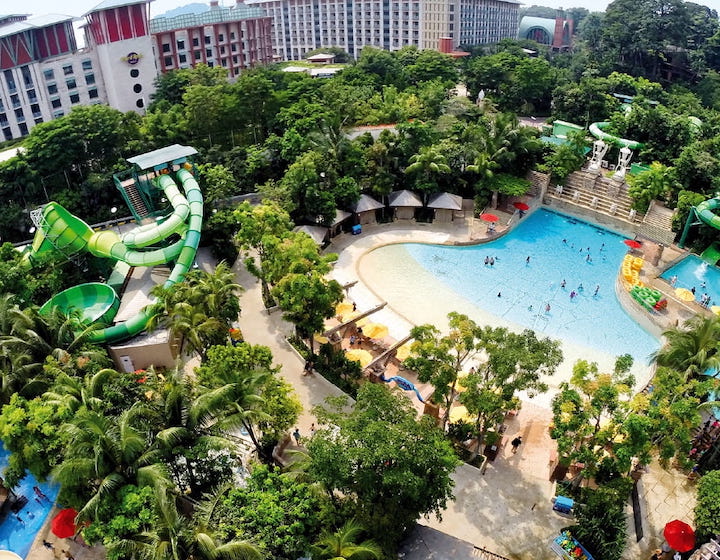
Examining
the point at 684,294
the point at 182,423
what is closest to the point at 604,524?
the point at 182,423

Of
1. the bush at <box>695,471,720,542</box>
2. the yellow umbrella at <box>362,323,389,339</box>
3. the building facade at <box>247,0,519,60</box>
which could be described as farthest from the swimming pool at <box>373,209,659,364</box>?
the building facade at <box>247,0,519,60</box>

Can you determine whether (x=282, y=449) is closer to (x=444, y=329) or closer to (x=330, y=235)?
(x=444, y=329)

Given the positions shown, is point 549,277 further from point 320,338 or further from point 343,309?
point 320,338

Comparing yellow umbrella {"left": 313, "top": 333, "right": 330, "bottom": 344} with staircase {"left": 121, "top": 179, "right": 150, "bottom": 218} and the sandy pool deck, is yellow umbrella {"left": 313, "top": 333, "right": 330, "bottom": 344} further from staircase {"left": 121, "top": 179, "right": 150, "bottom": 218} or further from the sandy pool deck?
staircase {"left": 121, "top": 179, "right": 150, "bottom": 218}

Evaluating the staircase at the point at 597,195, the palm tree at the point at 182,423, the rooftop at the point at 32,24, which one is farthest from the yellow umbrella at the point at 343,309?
the rooftop at the point at 32,24

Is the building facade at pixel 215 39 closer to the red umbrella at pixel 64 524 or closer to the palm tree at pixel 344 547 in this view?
the red umbrella at pixel 64 524

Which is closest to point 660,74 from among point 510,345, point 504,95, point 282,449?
point 504,95
